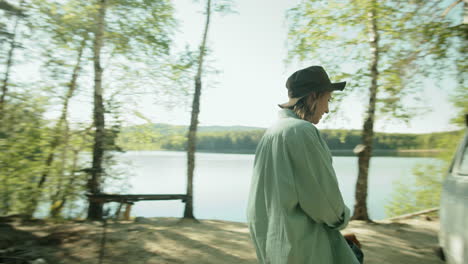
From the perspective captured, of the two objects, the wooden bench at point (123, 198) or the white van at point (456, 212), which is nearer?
the white van at point (456, 212)

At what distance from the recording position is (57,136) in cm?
698

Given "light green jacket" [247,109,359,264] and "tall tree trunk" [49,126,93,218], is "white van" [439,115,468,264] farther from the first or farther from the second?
"tall tree trunk" [49,126,93,218]

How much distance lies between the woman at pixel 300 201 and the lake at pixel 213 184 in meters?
0.23

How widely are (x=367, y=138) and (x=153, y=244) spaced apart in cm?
599

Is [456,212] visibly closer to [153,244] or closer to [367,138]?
[153,244]

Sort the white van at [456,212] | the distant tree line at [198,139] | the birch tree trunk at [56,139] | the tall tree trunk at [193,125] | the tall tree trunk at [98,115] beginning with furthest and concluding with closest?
the tall tree trunk at [193,125]
the distant tree line at [198,139]
the tall tree trunk at [98,115]
the birch tree trunk at [56,139]
the white van at [456,212]

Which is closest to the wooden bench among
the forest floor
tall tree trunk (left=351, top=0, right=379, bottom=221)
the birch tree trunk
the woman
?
the forest floor

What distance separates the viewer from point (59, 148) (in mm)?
7039

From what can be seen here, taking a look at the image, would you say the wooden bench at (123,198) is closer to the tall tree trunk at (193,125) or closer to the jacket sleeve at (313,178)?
the tall tree trunk at (193,125)

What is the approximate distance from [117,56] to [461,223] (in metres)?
8.26

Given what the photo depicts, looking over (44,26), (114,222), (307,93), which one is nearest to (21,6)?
(44,26)

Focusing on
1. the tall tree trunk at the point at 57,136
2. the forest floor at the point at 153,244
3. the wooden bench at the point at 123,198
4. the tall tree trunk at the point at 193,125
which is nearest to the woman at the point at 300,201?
the forest floor at the point at 153,244

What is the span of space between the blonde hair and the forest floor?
146 inches

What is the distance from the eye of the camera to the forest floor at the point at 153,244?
4.44 metres
